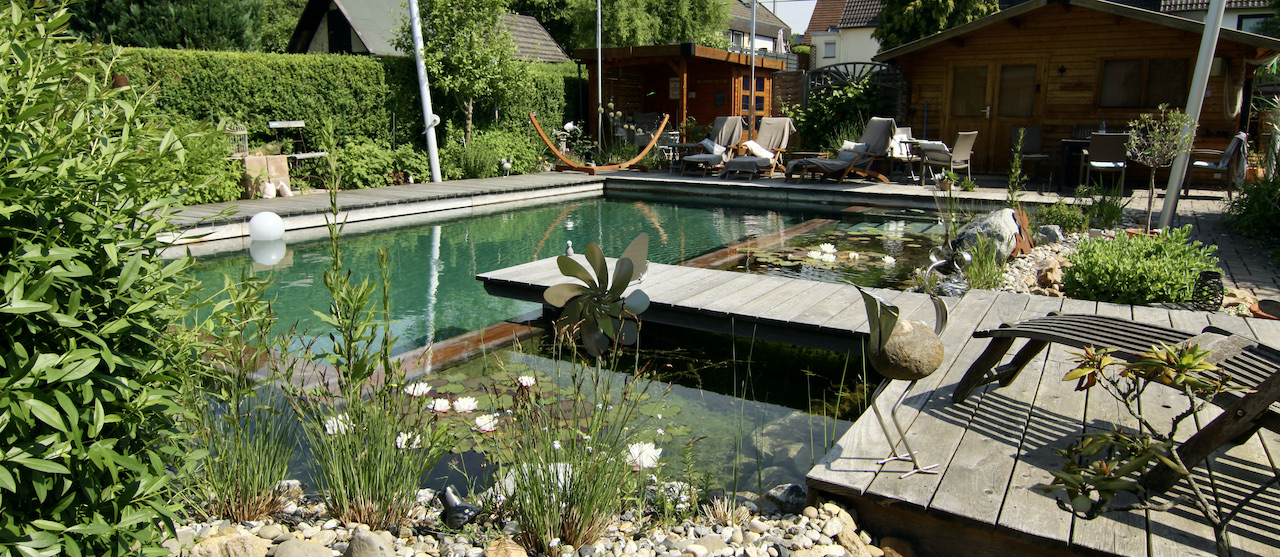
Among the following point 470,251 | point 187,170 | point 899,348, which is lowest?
point 470,251

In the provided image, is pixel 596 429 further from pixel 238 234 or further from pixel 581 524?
pixel 238 234

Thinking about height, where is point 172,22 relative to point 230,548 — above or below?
above

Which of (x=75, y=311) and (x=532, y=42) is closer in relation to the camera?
(x=75, y=311)

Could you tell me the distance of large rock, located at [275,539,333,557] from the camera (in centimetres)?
204

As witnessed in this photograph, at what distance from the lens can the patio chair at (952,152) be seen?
10.4m

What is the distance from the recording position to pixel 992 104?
1205 centimetres

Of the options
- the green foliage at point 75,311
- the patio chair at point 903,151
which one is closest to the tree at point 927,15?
the patio chair at point 903,151

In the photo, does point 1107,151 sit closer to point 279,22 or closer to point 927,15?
point 927,15

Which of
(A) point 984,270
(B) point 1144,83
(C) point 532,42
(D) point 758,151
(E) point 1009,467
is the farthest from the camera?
(C) point 532,42

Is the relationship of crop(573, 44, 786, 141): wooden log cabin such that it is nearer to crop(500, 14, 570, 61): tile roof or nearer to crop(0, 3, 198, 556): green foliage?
crop(500, 14, 570, 61): tile roof

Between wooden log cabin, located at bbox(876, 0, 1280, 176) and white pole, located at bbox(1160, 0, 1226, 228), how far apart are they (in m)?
3.40

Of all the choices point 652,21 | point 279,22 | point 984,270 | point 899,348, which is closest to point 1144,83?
point 984,270

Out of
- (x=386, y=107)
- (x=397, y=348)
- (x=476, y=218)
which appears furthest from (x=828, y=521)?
(x=386, y=107)

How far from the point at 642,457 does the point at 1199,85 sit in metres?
6.28
